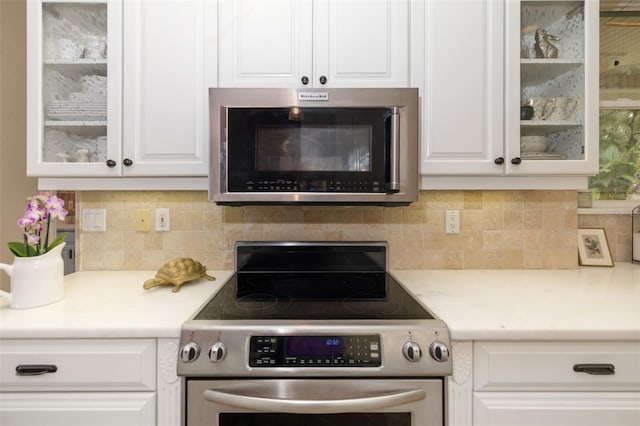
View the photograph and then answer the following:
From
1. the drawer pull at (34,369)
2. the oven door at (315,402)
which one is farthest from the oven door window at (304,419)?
the drawer pull at (34,369)

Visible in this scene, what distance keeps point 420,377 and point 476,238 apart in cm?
88

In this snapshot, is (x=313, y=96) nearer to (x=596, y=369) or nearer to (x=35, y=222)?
(x=35, y=222)

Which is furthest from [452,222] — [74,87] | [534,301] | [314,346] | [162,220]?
[74,87]

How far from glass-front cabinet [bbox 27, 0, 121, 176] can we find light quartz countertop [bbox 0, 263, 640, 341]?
484mm

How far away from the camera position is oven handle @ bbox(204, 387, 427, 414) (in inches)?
31.4

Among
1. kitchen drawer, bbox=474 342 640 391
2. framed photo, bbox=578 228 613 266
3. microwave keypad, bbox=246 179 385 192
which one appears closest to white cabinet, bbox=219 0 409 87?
microwave keypad, bbox=246 179 385 192

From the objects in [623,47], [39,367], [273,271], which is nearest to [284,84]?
[273,271]

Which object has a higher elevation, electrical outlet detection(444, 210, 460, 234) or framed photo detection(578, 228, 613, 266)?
electrical outlet detection(444, 210, 460, 234)

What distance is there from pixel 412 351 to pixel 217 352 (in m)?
0.50

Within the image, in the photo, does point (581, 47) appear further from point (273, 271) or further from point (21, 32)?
point (21, 32)

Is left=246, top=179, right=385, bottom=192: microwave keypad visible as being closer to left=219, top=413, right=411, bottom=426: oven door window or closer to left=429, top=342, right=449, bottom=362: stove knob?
left=429, top=342, right=449, bottom=362: stove knob

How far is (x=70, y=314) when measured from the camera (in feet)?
3.04

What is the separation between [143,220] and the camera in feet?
4.84

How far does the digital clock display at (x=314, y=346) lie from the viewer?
2.75ft
